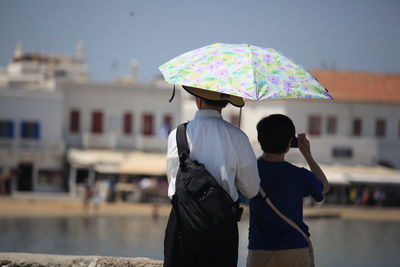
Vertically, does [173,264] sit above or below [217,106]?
below

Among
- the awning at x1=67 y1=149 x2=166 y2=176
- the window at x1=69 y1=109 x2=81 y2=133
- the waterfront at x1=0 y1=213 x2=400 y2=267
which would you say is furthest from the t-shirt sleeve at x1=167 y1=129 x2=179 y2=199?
the window at x1=69 y1=109 x2=81 y2=133

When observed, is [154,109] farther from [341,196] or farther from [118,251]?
[118,251]

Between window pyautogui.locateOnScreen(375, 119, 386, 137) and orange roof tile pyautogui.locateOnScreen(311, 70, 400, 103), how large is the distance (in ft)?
4.69

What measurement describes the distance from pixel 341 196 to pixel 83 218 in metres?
17.5

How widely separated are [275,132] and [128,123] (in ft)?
156

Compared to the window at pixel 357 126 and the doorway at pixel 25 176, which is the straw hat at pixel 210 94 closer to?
the doorway at pixel 25 176

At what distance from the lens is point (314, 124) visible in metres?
55.5

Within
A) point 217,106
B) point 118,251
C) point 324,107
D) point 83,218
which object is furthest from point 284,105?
point 217,106

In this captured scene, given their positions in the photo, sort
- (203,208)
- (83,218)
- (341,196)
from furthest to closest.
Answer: (341,196), (83,218), (203,208)

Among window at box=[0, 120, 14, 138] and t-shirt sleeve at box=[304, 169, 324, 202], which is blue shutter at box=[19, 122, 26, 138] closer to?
window at box=[0, 120, 14, 138]

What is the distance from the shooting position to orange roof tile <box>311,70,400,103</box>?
5612cm

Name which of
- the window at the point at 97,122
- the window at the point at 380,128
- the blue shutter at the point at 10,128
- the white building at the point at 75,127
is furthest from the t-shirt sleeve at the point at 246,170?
the window at the point at 380,128

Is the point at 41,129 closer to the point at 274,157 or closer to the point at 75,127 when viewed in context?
the point at 75,127

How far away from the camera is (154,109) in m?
52.5
